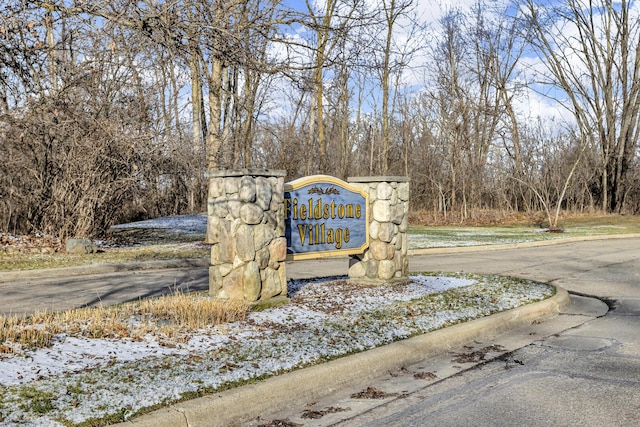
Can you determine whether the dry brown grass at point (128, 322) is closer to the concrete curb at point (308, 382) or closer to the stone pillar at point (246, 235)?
the stone pillar at point (246, 235)

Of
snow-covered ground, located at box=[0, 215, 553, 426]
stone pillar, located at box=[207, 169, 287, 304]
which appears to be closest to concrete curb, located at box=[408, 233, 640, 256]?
snow-covered ground, located at box=[0, 215, 553, 426]

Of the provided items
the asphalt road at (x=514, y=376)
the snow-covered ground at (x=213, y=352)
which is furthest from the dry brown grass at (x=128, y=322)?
the asphalt road at (x=514, y=376)

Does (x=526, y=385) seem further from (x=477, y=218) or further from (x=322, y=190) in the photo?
(x=477, y=218)

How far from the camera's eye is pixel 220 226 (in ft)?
23.6

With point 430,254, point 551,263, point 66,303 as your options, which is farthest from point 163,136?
point 551,263

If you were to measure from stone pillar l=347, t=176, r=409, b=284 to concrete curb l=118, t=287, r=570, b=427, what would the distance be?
88.8 inches

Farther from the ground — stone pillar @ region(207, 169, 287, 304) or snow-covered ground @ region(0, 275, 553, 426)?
stone pillar @ region(207, 169, 287, 304)

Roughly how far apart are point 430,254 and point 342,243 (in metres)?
8.42

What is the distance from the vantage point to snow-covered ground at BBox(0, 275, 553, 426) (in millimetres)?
4031

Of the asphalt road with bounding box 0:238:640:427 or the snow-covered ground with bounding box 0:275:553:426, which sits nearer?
the snow-covered ground with bounding box 0:275:553:426

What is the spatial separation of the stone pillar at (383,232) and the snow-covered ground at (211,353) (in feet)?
2.48

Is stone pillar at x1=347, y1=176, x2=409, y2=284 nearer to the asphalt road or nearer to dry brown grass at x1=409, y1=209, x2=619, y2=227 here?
the asphalt road

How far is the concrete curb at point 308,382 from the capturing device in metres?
4.01

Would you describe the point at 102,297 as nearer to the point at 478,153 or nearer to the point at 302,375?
the point at 302,375
